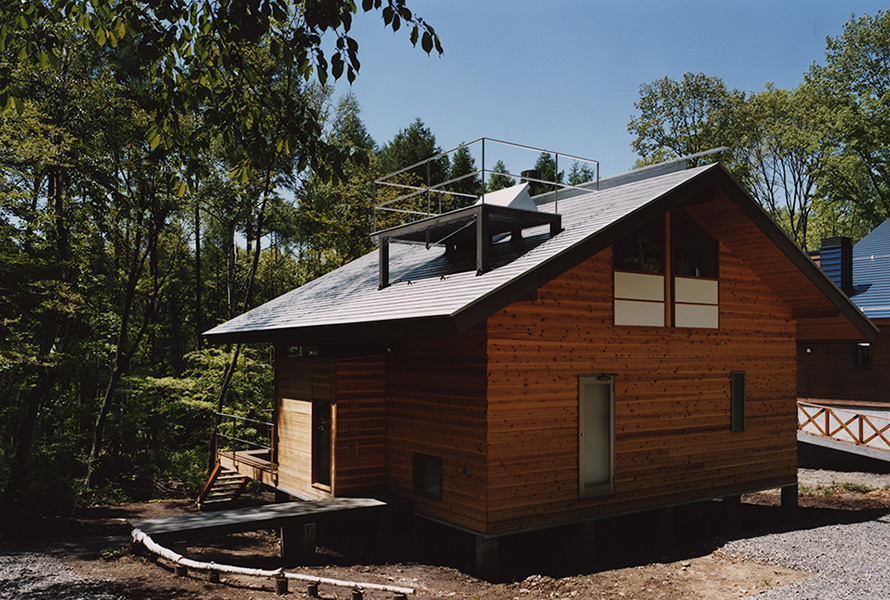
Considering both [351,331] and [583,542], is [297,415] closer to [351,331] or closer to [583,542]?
[351,331]

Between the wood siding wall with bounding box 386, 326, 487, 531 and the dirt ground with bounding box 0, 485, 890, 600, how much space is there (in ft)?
2.74

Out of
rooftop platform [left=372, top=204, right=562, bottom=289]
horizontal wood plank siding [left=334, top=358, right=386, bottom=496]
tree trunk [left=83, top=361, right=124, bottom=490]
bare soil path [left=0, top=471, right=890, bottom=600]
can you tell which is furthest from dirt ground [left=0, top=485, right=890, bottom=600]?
rooftop platform [left=372, top=204, right=562, bottom=289]

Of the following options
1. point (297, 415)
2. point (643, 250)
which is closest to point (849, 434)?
point (643, 250)

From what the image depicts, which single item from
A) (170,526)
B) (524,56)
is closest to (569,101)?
(524,56)

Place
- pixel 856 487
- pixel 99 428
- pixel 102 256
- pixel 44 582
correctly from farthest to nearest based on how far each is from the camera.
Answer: pixel 102 256
pixel 99 428
pixel 856 487
pixel 44 582

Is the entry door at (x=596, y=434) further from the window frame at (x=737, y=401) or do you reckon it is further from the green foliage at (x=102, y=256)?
the green foliage at (x=102, y=256)

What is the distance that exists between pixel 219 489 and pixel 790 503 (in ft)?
43.1

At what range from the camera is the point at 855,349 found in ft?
78.3

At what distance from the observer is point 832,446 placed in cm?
1788

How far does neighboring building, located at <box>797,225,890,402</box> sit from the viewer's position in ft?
75.9

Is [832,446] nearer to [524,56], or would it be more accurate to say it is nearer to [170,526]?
[524,56]

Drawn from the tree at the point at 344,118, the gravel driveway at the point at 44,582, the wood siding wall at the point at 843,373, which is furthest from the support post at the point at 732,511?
the tree at the point at 344,118

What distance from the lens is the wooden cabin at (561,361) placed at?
938 centimetres

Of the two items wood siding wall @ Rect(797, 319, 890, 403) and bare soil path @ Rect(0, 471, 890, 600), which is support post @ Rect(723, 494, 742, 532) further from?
wood siding wall @ Rect(797, 319, 890, 403)
